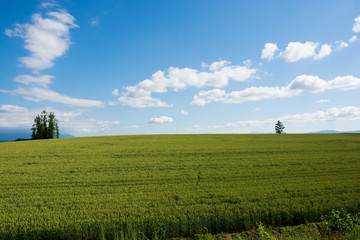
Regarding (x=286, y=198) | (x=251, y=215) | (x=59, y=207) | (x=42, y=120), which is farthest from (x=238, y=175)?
(x=42, y=120)

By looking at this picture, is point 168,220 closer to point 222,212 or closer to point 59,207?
point 222,212

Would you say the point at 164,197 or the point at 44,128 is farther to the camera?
the point at 44,128

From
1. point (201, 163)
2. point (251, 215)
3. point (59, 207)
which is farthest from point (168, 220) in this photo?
point (201, 163)

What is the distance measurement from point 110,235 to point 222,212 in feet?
12.9

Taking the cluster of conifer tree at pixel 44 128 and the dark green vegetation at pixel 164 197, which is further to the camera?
the cluster of conifer tree at pixel 44 128

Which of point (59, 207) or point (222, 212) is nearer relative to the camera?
point (222, 212)

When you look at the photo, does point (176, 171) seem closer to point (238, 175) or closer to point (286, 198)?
point (238, 175)

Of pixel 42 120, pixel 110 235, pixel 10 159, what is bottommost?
pixel 110 235

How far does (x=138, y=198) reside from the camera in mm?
8031

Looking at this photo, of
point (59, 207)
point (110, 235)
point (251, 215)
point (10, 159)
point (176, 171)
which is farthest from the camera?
point (10, 159)

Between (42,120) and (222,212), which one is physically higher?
(42,120)

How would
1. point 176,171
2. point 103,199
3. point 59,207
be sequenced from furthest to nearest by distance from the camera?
point 176,171 → point 103,199 → point 59,207

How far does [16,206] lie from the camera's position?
761 centimetres

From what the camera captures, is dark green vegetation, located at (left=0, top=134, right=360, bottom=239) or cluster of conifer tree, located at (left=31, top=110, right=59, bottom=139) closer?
dark green vegetation, located at (left=0, top=134, right=360, bottom=239)
